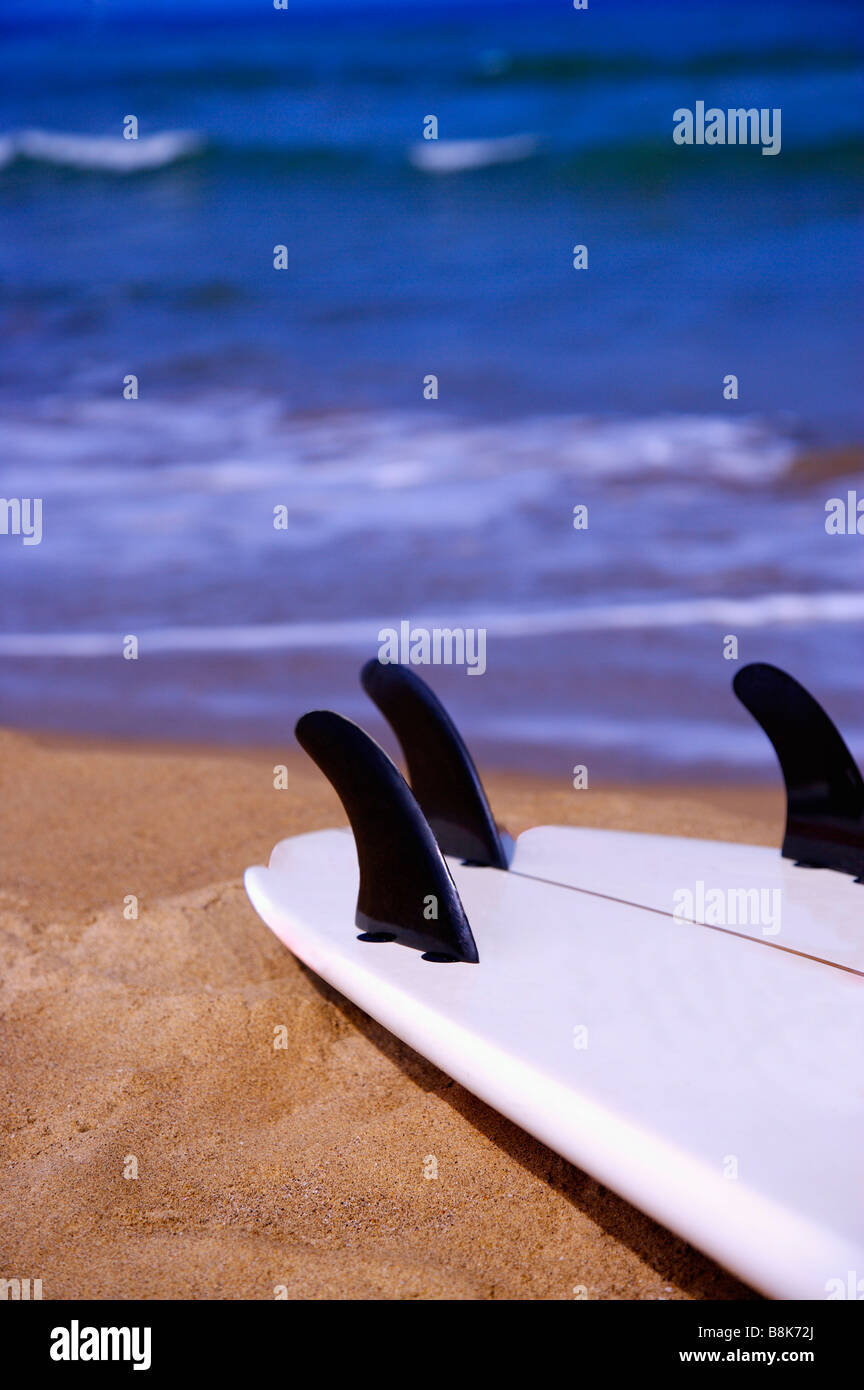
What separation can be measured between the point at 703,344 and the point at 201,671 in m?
8.25

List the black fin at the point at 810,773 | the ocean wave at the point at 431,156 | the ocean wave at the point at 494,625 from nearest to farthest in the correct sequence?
the black fin at the point at 810,773, the ocean wave at the point at 494,625, the ocean wave at the point at 431,156

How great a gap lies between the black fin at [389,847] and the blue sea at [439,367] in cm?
201

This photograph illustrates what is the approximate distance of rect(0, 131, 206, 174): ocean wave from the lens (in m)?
17.6

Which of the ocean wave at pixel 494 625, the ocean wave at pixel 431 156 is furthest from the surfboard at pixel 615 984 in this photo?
the ocean wave at pixel 431 156

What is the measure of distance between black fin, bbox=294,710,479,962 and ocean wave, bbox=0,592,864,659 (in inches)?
139

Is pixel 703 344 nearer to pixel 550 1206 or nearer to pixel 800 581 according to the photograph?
pixel 800 581

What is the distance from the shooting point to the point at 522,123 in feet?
55.1

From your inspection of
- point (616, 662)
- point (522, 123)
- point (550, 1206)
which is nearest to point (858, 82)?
point (522, 123)

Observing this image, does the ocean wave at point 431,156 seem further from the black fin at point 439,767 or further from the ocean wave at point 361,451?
the black fin at point 439,767

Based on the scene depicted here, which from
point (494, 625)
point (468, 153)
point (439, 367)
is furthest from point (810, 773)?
point (468, 153)

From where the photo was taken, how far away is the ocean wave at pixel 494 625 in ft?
19.1

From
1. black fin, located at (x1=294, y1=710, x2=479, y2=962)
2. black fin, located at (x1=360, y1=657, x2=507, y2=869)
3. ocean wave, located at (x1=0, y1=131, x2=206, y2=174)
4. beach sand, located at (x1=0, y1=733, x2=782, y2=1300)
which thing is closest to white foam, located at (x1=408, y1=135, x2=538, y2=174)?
ocean wave, located at (x1=0, y1=131, x2=206, y2=174)

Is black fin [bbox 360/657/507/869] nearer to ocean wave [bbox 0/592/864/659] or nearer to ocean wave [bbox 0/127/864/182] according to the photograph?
ocean wave [bbox 0/592/864/659]

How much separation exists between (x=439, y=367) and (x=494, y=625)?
21.3 ft
